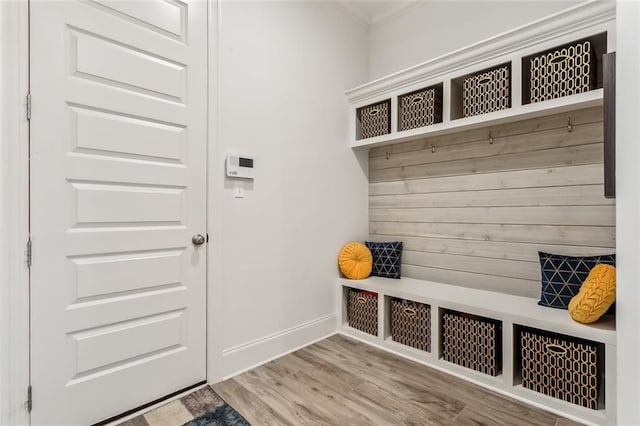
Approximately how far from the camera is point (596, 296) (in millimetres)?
1595

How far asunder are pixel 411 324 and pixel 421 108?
1626 millimetres

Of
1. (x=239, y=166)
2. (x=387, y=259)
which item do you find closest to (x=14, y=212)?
(x=239, y=166)

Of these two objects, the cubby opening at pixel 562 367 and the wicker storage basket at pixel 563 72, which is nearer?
the cubby opening at pixel 562 367

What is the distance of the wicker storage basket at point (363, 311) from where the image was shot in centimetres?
258

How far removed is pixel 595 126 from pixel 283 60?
210 centimetres

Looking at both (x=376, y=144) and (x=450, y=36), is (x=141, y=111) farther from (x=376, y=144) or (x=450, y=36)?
(x=450, y=36)

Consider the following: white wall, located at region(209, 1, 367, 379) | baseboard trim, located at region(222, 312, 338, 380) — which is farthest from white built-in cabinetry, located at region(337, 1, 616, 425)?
white wall, located at region(209, 1, 367, 379)

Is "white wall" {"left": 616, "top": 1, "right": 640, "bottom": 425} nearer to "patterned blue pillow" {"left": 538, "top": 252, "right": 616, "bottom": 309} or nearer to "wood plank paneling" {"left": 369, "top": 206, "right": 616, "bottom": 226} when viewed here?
"patterned blue pillow" {"left": 538, "top": 252, "right": 616, "bottom": 309}

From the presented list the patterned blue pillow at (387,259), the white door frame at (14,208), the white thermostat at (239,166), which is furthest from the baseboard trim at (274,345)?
the white thermostat at (239,166)

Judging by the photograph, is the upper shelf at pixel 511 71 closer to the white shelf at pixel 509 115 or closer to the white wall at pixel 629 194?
the white shelf at pixel 509 115

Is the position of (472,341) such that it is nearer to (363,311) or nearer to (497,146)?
(363,311)

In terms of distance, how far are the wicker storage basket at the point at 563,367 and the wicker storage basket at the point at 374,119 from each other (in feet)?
5.89

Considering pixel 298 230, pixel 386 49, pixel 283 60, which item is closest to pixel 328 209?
pixel 298 230

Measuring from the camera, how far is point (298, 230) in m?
2.50
